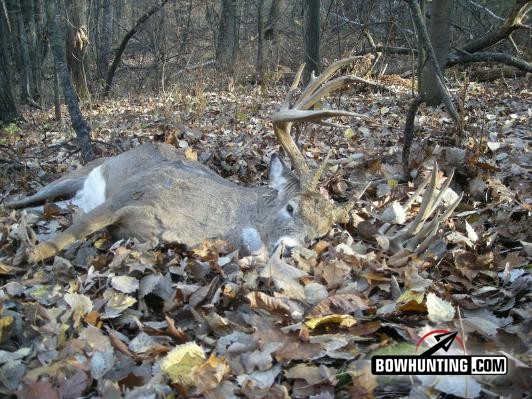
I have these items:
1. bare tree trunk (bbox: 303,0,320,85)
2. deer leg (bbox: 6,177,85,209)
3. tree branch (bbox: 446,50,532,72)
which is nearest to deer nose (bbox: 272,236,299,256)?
deer leg (bbox: 6,177,85,209)

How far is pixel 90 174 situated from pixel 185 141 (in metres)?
→ 1.38

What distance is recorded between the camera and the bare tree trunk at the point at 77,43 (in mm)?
11320

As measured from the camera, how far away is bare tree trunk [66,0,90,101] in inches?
446

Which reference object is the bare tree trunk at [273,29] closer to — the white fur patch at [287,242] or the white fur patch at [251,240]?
the white fur patch at [251,240]

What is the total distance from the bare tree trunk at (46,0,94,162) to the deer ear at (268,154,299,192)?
2.71 meters

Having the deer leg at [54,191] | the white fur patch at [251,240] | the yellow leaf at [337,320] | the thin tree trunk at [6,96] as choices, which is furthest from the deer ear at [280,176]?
the thin tree trunk at [6,96]

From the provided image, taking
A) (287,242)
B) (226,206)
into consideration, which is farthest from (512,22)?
(287,242)

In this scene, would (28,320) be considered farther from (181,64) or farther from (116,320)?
(181,64)

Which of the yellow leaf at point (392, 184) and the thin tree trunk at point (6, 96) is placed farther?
the thin tree trunk at point (6, 96)

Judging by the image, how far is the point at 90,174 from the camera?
5.78 metres

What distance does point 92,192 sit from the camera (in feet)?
18.3

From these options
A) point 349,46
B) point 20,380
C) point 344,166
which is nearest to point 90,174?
point 344,166

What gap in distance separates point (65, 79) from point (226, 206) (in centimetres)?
302

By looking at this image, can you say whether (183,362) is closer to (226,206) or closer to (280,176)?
(226,206)
